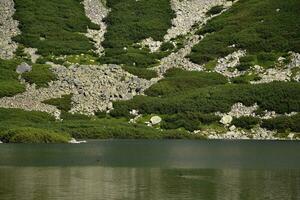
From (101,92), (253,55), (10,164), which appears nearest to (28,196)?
(10,164)

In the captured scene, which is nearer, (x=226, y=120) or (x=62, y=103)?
(x=226, y=120)

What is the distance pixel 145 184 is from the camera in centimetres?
4088

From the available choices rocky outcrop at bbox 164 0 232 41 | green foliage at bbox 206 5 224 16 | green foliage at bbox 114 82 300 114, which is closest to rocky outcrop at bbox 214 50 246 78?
green foliage at bbox 114 82 300 114

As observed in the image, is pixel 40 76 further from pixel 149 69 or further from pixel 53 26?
pixel 53 26

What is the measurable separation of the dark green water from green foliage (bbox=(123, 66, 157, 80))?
49.8 m

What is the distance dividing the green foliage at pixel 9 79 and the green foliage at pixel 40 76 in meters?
2.18

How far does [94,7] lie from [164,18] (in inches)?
806

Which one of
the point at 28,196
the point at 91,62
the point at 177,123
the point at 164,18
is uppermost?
the point at 164,18

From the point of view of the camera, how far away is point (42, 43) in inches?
6014

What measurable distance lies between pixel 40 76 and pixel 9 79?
6.65m

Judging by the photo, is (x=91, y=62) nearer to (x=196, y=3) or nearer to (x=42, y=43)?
(x=42, y=43)

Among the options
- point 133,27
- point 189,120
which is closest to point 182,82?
point 189,120

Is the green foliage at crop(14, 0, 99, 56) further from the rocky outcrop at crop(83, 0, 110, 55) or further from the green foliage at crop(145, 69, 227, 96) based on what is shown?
the green foliage at crop(145, 69, 227, 96)

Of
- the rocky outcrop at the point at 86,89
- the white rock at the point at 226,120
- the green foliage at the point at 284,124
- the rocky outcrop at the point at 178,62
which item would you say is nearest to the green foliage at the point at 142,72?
the rocky outcrop at the point at 86,89
